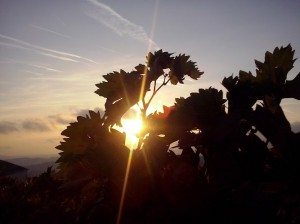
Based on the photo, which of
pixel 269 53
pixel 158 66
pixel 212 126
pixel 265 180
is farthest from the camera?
pixel 158 66

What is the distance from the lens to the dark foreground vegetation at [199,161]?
101 centimetres

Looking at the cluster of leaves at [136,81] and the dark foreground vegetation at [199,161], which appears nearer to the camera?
the dark foreground vegetation at [199,161]

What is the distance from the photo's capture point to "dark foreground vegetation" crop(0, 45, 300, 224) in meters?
1.01

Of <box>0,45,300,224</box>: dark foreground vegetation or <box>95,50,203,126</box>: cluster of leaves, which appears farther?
<box>95,50,203,126</box>: cluster of leaves

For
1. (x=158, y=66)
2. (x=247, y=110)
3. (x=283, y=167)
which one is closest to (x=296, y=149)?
(x=283, y=167)

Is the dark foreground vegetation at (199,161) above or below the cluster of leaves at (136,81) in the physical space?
below

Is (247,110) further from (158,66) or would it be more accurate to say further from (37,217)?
(37,217)

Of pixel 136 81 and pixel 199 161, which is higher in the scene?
pixel 136 81

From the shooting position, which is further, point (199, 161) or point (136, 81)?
point (136, 81)

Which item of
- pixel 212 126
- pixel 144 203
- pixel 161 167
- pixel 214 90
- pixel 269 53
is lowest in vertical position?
pixel 144 203

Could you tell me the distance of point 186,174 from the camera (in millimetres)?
1145

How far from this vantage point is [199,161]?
4.34ft

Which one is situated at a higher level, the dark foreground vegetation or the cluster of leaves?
the cluster of leaves

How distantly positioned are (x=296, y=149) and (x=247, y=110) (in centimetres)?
25
